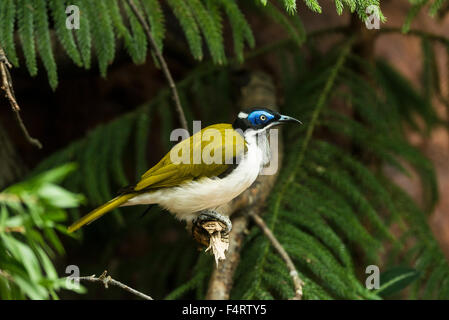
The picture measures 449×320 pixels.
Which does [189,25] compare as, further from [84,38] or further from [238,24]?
[84,38]

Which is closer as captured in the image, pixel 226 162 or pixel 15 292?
pixel 15 292

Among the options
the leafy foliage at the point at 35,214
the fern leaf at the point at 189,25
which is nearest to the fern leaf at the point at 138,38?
the fern leaf at the point at 189,25

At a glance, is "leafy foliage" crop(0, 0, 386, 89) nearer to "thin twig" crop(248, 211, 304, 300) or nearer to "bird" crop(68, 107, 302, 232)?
"bird" crop(68, 107, 302, 232)

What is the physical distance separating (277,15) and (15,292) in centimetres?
187

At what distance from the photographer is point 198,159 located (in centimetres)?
212

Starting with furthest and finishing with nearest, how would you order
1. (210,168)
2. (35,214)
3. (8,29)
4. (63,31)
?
(63,31), (8,29), (210,168), (35,214)

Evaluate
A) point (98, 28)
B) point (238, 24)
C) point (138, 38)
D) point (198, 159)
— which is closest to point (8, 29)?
point (98, 28)

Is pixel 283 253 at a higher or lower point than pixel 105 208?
lower

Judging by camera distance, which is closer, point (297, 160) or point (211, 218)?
point (211, 218)

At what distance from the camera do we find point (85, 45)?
7.82 feet

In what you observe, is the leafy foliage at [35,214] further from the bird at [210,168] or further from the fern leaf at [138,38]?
the fern leaf at [138,38]

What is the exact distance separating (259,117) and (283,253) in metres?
0.73
